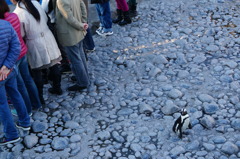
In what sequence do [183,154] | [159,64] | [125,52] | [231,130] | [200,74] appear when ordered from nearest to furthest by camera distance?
[183,154] < [231,130] < [200,74] < [159,64] < [125,52]

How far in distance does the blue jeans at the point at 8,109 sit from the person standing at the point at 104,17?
2941 millimetres

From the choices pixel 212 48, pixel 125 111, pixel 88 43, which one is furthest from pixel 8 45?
pixel 212 48

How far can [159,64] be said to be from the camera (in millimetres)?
5547

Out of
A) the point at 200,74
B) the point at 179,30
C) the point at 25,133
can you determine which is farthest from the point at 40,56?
the point at 179,30

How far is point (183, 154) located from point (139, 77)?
6.13ft

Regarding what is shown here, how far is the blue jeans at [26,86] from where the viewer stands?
162 inches

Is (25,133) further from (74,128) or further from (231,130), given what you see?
(231,130)

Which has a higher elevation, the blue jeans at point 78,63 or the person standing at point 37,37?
the person standing at point 37,37

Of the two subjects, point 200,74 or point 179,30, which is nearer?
point 200,74

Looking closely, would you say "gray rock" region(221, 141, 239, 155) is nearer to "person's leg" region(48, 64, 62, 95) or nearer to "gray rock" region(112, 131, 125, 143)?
"gray rock" region(112, 131, 125, 143)

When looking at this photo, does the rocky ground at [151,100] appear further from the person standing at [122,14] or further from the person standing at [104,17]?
the person standing at [122,14]

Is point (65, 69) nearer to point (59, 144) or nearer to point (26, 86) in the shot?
point (26, 86)

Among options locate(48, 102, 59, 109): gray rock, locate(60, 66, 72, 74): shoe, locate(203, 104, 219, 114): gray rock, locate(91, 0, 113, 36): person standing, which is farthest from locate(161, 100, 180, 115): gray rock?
locate(91, 0, 113, 36): person standing

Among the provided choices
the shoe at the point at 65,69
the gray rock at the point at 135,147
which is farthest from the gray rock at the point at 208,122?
the shoe at the point at 65,69
